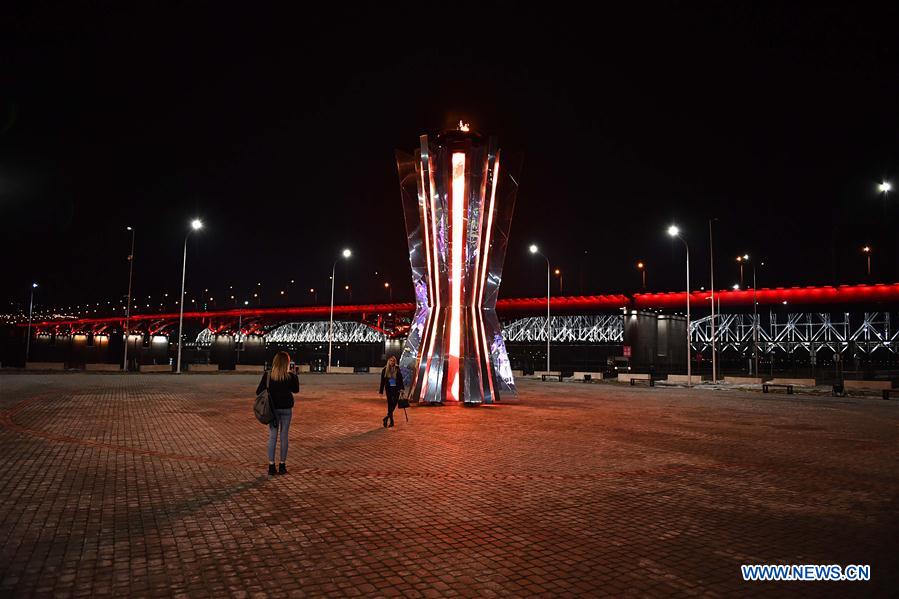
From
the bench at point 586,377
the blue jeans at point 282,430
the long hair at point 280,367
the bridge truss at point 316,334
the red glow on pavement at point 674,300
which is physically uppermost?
the red glow on pavement at point 674,300

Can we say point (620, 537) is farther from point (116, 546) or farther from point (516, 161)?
point (516, 161)

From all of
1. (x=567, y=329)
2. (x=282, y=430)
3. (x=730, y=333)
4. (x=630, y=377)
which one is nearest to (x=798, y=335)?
(x=730, y=333)

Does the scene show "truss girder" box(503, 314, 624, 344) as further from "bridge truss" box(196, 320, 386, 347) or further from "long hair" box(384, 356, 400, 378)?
"long hair" box(384, 356, 400, 378)

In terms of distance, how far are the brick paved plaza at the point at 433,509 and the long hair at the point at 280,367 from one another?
1.51 meters

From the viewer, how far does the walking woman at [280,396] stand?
9.38 meters

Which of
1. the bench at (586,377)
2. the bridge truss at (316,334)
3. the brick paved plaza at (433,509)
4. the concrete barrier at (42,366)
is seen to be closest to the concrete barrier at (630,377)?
the bench at (586,377)

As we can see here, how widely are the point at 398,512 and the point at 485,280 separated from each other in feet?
52.5

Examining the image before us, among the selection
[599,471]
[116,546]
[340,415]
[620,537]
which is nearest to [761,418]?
[599,471]

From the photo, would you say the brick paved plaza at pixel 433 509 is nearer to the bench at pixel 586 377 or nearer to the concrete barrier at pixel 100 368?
the bench at pixel 586 377

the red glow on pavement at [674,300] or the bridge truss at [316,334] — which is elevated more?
the red glow on pavement at [674,300]

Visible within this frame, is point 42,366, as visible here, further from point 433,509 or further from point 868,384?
point 868,384

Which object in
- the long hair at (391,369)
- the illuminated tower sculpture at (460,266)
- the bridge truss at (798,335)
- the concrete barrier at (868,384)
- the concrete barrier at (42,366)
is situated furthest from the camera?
the bridge truss at (798,335)

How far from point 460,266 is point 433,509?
608 inches

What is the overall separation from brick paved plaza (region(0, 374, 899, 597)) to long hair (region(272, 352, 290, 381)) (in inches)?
59.5
